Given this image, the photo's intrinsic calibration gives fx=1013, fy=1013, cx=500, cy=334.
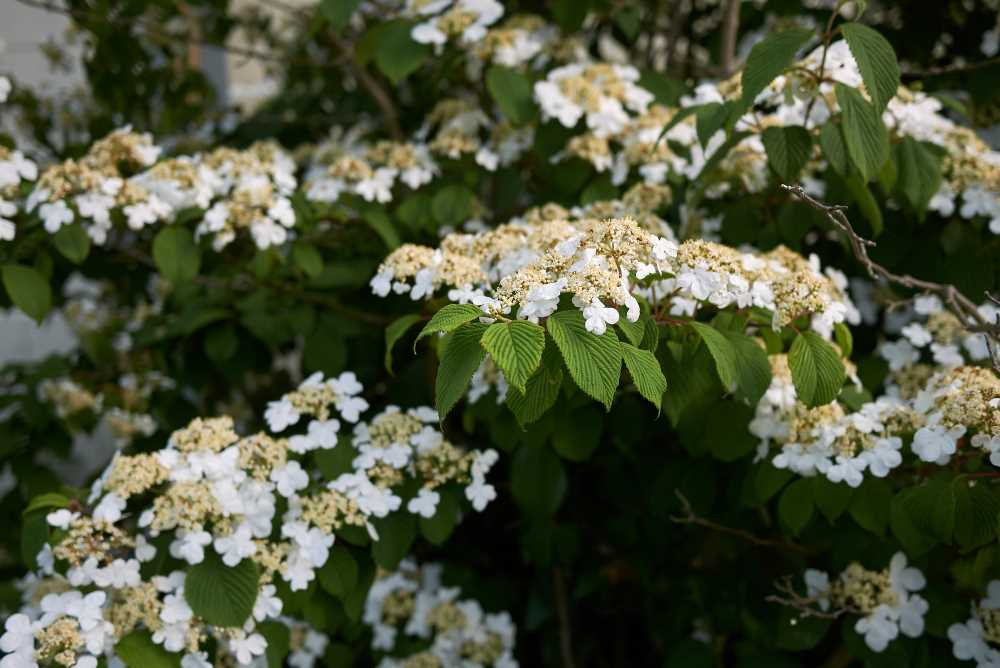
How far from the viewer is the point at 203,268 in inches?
93.2

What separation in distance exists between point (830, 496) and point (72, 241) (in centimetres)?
131

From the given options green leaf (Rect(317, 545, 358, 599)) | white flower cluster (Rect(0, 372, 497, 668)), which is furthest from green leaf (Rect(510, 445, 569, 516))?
green leaf (Rect(317, 545, 358, 599))

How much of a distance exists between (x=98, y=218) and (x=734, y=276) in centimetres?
111

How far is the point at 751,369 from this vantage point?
135cm

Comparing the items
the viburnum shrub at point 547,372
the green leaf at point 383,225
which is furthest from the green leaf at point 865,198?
the green leaf at point 383,225

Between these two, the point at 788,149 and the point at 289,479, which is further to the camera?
the point at 788,149

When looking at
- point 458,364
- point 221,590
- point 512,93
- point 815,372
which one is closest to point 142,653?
point 221,590

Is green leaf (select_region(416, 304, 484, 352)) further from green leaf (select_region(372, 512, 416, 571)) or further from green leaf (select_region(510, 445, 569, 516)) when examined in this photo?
green leaf (select_region(510, 445, 569, 516))

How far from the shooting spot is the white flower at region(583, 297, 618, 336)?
3.67 ft

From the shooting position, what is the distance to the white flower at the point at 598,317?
3.67 feet

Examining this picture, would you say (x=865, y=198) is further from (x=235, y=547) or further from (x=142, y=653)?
(x=142, y=653)

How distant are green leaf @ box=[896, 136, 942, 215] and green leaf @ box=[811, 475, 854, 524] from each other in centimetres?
51

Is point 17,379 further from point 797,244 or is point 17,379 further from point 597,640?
point 797,244

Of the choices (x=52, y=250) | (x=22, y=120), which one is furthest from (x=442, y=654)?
(x=22, y=120)
